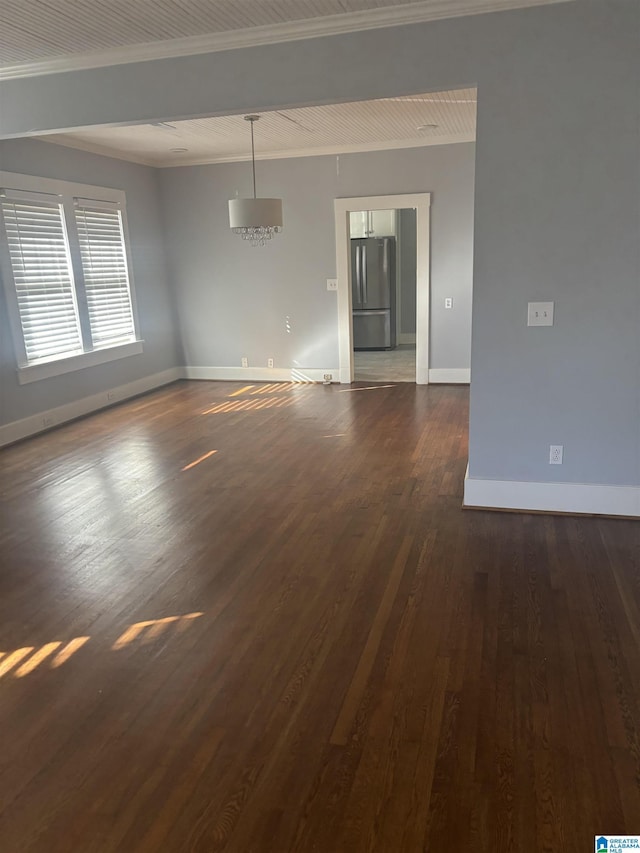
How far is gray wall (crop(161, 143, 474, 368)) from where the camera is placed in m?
6.87

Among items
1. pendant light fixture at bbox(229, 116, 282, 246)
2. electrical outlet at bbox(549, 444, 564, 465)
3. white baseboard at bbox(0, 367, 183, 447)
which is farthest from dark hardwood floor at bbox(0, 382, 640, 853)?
pendant light fixture at bbox(229, 116, 282, 246)

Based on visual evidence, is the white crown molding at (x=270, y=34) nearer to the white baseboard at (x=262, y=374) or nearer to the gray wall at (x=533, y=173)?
the gray wall at (x=533, y=173)

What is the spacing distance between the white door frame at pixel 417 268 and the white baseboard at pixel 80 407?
2.38 meters

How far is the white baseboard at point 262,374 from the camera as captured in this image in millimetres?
7793

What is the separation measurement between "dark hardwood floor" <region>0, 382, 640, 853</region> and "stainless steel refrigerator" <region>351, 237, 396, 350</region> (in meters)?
6.28

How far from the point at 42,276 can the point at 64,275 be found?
0.33m

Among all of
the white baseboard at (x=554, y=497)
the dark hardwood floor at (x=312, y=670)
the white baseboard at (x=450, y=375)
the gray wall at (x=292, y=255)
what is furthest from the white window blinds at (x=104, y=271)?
the white baseboard at (x=554, y=497)

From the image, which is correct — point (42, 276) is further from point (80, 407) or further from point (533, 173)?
point (533, 173)

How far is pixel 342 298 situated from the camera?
739 cm

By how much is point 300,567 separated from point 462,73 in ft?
8.82

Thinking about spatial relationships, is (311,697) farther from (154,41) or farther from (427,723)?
(154,41)
